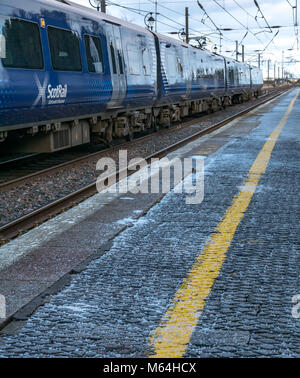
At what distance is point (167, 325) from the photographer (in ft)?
11.7

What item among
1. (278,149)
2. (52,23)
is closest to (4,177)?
(52,23)

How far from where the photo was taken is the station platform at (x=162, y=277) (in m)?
3.33

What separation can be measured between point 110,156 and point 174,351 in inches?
378

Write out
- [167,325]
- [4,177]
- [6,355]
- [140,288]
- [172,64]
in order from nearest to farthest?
[6,355] < [167,325] < [140,288] < [4,177] < [172,64]

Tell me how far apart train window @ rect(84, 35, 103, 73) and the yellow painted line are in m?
6.08

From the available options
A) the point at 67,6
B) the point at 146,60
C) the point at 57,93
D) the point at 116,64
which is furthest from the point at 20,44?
the point at 146,60

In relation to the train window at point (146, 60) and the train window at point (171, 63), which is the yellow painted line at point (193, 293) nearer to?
the train window at point (146, 60)

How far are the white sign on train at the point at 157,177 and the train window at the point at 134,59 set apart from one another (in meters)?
3.77

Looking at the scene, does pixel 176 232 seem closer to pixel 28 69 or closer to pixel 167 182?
pixel 167 182

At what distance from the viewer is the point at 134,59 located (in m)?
14.9

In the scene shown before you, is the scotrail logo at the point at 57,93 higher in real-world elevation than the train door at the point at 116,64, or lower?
lower

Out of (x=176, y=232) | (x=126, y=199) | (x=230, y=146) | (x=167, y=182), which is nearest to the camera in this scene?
(x=176, y=232)

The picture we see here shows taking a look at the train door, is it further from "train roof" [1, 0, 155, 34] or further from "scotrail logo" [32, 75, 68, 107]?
"scotrail logo" [32, 75, 68, 107]

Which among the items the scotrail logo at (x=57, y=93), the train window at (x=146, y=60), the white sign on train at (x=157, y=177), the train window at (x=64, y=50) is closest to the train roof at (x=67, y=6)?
the train window at (x=64, y=50)
